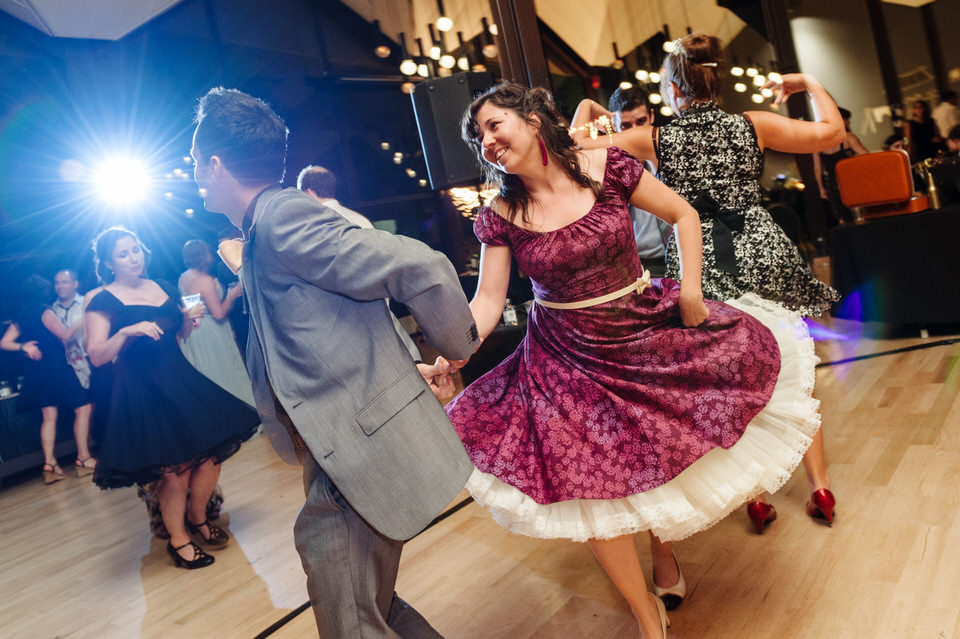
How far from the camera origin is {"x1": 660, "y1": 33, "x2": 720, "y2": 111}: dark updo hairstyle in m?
2.27

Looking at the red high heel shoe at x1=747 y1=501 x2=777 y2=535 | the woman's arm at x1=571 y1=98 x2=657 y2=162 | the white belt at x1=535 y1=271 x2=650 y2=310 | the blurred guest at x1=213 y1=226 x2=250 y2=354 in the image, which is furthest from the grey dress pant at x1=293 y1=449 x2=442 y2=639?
the blurred guest at x1=213 y1=226 x2=250 y2=354

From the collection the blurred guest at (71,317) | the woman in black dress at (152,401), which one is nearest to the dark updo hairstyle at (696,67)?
the woman in black dress at (152,401)

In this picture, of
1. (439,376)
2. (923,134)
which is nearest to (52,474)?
(439,376)

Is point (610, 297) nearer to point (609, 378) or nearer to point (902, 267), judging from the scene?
point (609, 378)

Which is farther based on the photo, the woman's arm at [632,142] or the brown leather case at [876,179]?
the brown leather case at [876,179]

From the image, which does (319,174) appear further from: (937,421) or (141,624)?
(937,421)

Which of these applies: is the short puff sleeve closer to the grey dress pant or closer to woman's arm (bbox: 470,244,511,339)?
woman's arm (bbox: 470,244,511,339)

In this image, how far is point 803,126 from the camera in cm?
223

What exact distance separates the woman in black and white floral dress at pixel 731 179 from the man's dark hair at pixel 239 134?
1.29 m

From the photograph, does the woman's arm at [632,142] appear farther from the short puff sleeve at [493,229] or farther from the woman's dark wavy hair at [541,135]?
the short puff sleeve at [493,229]

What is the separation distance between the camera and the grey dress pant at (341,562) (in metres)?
1.34

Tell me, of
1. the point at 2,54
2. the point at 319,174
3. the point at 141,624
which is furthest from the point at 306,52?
the point at 141,624

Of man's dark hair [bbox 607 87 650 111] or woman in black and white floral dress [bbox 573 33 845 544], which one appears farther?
man's dark hair [bbox 607 87 650 111]

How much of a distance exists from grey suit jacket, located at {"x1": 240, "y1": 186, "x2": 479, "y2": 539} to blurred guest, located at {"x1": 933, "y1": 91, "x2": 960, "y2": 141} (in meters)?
8.65
